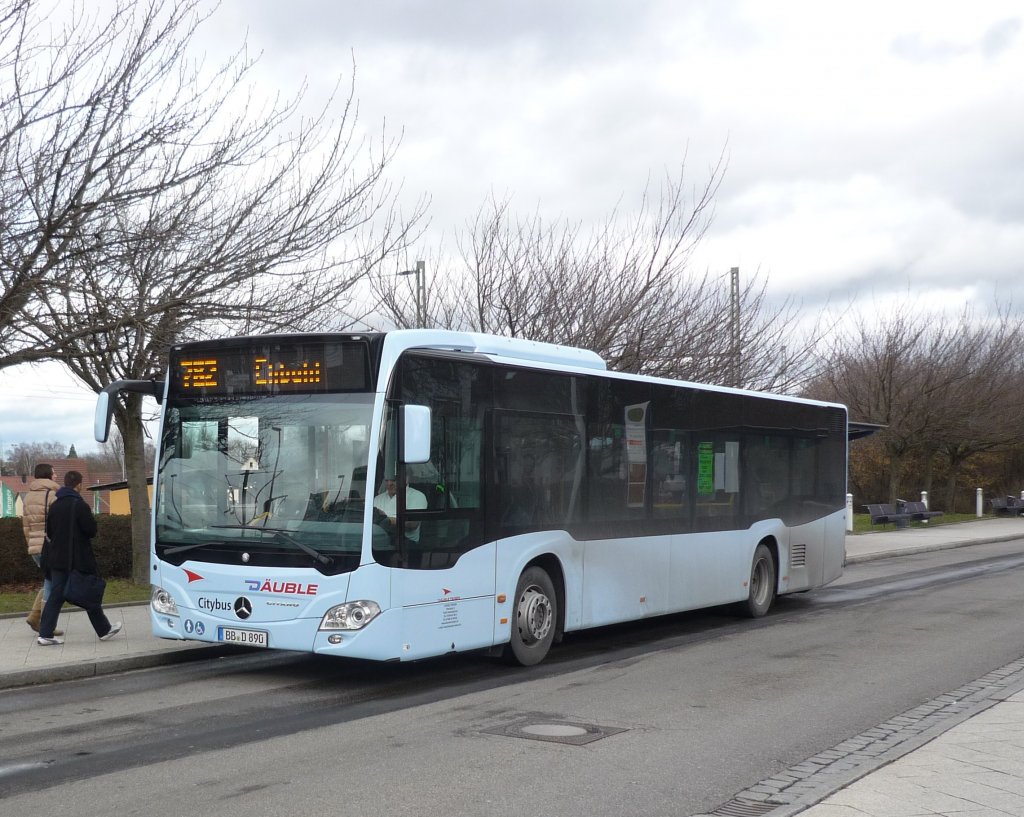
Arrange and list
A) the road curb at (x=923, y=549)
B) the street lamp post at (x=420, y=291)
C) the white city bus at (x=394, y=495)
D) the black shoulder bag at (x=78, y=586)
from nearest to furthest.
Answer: the white city bus at (x=394, y=495), the black shoulder bag at (x=78, y=586), the street lamp post at (x=420, y=291), the road curb at (x=923, y=549)

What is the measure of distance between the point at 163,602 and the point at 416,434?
9.36 feet

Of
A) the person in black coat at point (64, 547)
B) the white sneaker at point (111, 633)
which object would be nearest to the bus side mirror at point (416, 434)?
the person in black coat at point (64, 547)

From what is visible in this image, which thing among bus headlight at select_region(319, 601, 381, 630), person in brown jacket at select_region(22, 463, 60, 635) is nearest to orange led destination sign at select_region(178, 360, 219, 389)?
person in brown jacket at select_region(22, 463, 60, 635)

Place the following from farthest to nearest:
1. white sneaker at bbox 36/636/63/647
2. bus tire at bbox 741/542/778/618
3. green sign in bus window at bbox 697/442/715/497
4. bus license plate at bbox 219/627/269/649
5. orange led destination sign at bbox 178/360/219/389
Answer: bus tire at bbox 741/542/778/618 → green sign in bus window at bbox 697/442/715/497 → white sneaker at bbox 36/636/63/647 → orange led destination sign at bbox 178/360/219/389 → bus license plate at bbox 219/627/269/649

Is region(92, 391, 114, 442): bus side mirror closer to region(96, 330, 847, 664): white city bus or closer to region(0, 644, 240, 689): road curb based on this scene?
region(96, 330, 847, 664): white city bus

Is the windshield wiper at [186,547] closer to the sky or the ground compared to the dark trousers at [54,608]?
closer to the sky

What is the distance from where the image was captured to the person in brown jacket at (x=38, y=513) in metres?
11.3

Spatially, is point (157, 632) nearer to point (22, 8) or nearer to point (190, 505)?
point (190, 505)

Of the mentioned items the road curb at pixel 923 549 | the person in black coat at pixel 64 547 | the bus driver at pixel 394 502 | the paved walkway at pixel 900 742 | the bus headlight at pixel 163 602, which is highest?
the bus driver at pixel 394 502

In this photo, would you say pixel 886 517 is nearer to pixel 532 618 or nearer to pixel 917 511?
pixel 917 511

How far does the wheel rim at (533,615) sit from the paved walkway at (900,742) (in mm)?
3046

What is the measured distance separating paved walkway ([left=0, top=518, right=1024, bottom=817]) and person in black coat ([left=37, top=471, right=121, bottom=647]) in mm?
342

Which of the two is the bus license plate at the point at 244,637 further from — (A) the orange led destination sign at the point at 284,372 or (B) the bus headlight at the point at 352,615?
(A) the orange led destination sign at the point at 284,372

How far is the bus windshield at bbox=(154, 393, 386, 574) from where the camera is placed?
9039 millimetres
